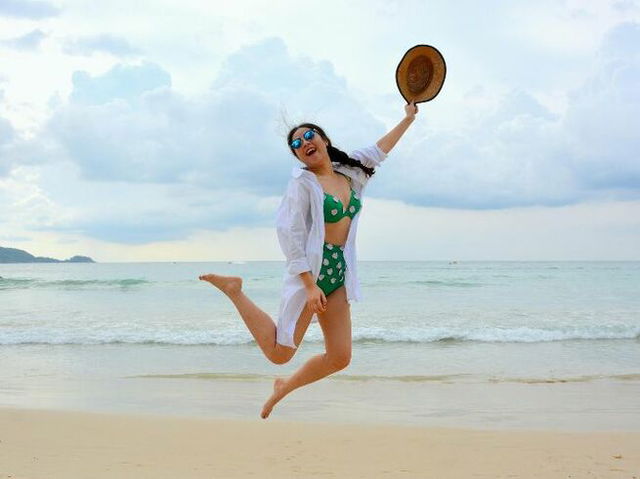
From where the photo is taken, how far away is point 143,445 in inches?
257

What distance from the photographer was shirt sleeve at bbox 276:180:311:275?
3.57 m

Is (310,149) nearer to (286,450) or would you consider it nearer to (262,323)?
(262,323)

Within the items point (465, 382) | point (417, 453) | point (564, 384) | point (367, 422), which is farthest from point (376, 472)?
point (564, 384)

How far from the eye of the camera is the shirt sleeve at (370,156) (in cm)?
409

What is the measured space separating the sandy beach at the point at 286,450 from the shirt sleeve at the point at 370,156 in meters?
2.94

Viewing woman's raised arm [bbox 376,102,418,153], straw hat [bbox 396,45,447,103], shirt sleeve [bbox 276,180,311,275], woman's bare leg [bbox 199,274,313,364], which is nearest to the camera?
shirt sleeve [bbox 276,180,311,275]

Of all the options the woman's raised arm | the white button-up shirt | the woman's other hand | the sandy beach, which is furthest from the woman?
the sandy beach

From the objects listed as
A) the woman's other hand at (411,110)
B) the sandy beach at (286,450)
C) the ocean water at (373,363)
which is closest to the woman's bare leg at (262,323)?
the woman's other hand at (411,110)

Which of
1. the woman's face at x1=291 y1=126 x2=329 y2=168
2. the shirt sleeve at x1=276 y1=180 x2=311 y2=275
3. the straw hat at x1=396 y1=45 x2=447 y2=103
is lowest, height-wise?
the shirt sleeve at x1=276 y1=180 x2=311 y2=275

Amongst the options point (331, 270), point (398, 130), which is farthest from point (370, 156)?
point (331, 270)

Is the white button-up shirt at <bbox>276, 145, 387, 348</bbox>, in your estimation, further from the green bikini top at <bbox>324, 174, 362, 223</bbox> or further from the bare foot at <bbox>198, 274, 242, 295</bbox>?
the bare foot at <bbox>198, 274, 242, 295</bbox>

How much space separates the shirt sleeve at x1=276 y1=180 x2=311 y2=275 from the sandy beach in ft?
9.30

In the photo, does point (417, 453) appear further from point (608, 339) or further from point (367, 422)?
point (608, 339)

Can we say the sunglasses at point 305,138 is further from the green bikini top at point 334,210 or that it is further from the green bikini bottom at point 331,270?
the green bikini bottom at point 331,270
